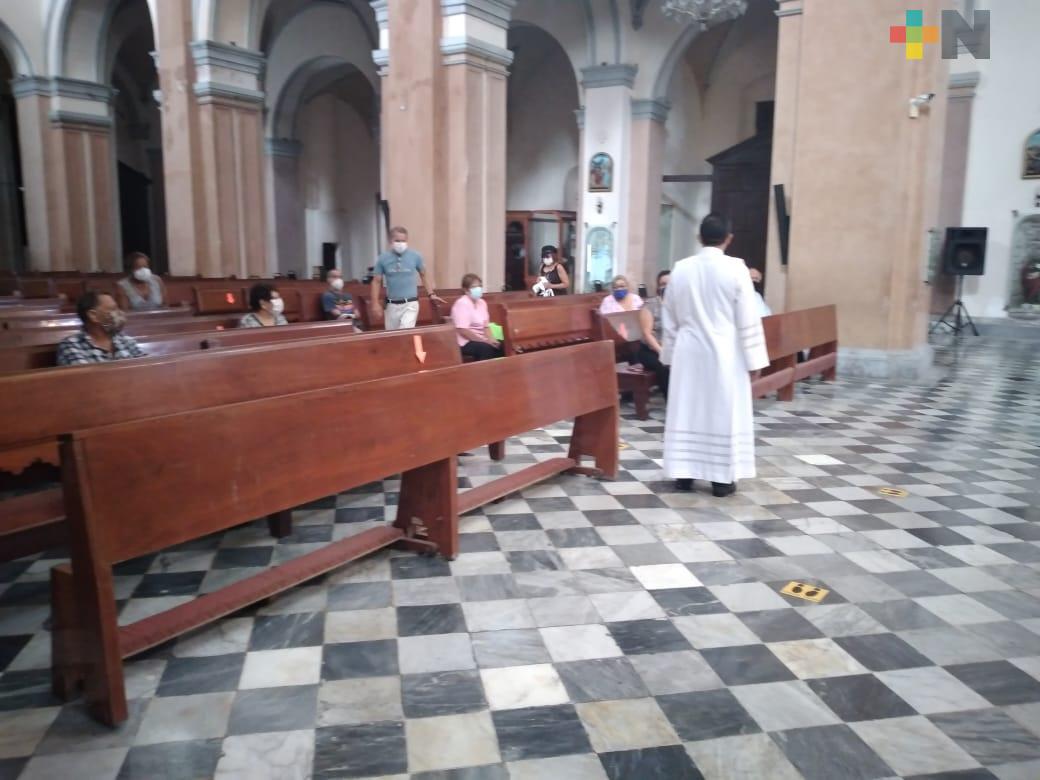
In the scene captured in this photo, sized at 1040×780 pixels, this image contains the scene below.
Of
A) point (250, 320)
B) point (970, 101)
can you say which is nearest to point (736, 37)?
point (970, 101)

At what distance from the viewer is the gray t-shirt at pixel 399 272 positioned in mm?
7520

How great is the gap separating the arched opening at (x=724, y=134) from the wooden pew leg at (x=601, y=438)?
1265 cm

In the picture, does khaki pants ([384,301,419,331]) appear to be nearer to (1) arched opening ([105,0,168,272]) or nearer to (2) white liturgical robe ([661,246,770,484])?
(2) white liturgical robe ([661,246,770,484])

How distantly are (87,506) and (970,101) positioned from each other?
55.7 ft

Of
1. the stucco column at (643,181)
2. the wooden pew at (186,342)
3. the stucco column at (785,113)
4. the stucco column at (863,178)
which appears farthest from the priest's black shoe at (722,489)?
the stucco column at (643,181)

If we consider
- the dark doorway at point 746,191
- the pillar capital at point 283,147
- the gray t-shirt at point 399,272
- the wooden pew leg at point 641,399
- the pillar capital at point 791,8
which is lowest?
the wooden pew leg at point 641,399

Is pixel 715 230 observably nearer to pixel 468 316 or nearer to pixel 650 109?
pixel 468 316

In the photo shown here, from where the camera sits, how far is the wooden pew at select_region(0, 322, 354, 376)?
159 inches

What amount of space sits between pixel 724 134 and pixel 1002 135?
5.73 m

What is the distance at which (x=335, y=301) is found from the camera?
8.54 metres

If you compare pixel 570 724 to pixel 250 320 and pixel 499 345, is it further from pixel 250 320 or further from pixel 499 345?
pixel 499 345

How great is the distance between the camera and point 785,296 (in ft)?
30.9

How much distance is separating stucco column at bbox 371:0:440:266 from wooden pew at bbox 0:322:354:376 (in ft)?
15.6

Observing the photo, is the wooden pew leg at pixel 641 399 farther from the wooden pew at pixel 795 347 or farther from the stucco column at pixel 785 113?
the stucco column at pixel 785 113
